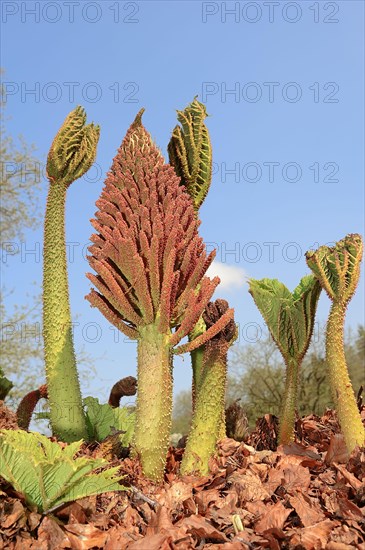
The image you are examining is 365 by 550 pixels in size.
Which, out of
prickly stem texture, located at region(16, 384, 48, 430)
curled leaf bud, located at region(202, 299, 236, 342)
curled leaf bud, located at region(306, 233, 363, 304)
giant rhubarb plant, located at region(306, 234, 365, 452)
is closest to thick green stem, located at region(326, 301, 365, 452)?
giant rhubarb plant, located at region(306, 234, 365, 452)

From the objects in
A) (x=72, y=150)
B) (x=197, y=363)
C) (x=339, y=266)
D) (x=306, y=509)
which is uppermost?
(x=72, y=150)

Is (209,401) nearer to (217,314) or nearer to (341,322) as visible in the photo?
(217,314)

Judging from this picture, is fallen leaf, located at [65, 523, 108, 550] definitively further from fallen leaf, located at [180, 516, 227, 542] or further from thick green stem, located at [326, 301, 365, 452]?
thick green stem, located at [326, 301, 365, 452]

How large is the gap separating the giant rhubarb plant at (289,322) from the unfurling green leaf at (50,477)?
1.66 m

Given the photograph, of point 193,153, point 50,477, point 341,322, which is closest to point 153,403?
point 50,477

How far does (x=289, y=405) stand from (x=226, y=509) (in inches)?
47.9

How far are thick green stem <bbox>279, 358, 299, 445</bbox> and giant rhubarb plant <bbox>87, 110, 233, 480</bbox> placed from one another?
87 cm

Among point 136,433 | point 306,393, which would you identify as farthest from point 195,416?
point 306,393

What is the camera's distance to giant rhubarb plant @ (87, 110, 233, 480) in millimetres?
4074

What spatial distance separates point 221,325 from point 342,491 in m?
1.26

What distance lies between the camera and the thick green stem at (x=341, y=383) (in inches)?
172

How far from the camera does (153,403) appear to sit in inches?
161

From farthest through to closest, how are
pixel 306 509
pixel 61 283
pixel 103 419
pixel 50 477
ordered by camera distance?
pixel 103 419 < pixel 61 283 < pixel 306 509 < pixel 50 477

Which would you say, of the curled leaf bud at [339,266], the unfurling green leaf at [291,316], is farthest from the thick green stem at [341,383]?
the unfurling green leaf at [291,316]
